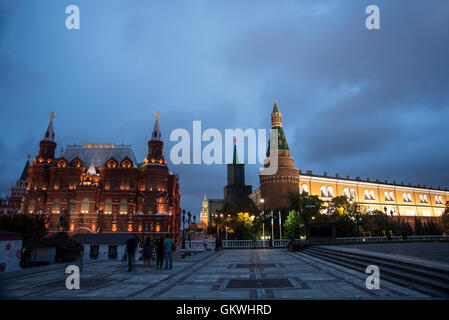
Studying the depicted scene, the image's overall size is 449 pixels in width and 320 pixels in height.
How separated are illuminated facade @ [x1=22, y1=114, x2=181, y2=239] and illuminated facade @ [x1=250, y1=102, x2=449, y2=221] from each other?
26.6m

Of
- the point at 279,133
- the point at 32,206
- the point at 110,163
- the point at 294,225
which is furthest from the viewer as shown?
the point at 279,133

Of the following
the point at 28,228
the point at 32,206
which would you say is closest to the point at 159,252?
the point at 28,228

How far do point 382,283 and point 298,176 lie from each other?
238ft

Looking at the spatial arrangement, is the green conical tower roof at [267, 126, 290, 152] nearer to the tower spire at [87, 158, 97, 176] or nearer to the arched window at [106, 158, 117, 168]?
the arched window at [106, 158, 117, 168]

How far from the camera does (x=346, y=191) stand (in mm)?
92812

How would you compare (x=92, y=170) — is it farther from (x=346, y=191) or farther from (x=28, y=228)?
(x=346, y=191)

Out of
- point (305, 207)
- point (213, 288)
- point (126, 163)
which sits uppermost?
point (126, 163)

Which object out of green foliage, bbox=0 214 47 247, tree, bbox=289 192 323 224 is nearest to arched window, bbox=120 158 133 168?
green foliage, bbox=0 214 47 247

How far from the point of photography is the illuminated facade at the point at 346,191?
77438 mm

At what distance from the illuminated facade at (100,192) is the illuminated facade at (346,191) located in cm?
2664

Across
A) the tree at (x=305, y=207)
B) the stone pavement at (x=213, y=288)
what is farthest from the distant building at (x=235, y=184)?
the stone pavement at (x=213, y=288)

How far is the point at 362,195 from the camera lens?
9538 cm

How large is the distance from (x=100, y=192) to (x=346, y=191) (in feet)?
246
